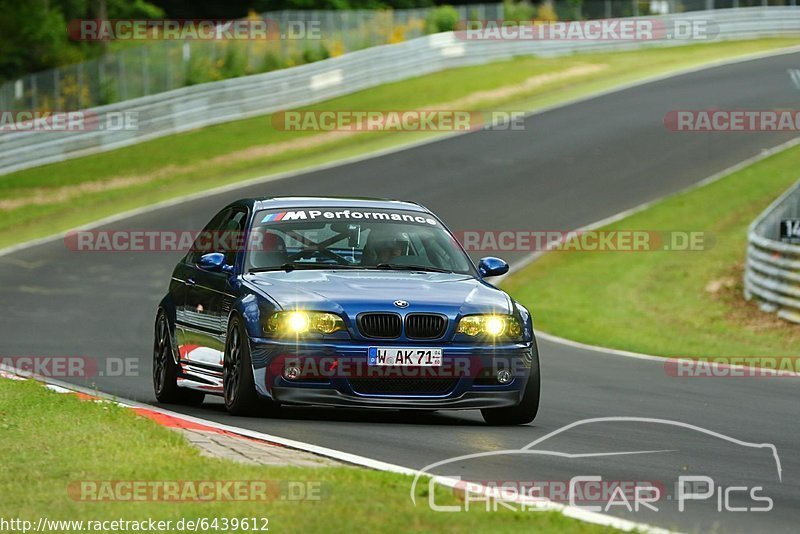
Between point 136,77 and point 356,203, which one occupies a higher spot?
point 356,203

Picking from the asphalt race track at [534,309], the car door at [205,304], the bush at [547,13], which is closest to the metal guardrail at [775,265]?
the asphalt race track at [534,309]

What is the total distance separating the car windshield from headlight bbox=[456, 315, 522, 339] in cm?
97

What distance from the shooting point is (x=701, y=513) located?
6.77 meters


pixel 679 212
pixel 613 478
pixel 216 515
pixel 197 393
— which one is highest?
pixel 216 515

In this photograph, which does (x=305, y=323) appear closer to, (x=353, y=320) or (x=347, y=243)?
(x=353, y=320)

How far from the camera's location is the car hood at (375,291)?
32.0 ft

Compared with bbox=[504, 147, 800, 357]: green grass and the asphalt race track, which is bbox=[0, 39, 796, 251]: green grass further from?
bbox=[504, 147, 800, 357]: green grass

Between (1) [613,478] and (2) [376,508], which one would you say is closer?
(2) [376,508]

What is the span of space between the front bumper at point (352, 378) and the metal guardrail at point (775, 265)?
39.5 feet

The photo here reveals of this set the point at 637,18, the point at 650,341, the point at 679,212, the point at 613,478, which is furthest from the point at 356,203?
the point at 637,18

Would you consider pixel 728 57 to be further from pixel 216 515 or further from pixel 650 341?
pixel 216 515

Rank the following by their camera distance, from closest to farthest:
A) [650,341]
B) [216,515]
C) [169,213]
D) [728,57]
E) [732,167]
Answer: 1. [216,515]
2. [650,341]
3. [169,213]
4. [732,167]
5. [728,57]

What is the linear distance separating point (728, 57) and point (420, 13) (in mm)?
10488

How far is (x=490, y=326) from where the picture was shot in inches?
392
